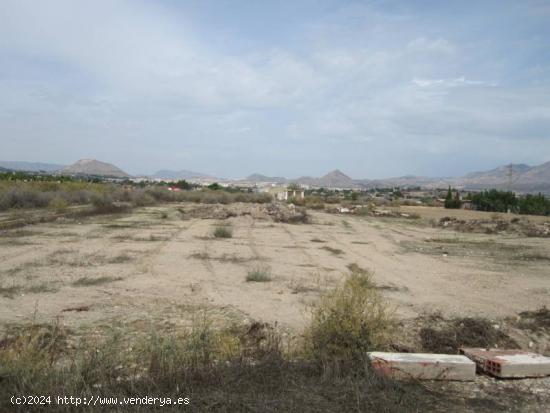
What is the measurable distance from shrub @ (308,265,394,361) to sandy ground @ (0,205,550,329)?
2276 mm

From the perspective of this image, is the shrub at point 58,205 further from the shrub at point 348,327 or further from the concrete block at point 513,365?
the concrete block at point 513,365

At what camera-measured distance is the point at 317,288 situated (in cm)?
1411

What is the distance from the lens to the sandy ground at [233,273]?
37.6 feet

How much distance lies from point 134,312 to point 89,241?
1325cm

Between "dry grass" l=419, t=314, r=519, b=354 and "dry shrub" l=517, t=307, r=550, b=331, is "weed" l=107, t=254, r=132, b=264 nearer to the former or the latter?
"dry grass" l=419, t=314, r=519, b=354

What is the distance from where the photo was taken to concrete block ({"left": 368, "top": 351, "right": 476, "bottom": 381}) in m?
6.94

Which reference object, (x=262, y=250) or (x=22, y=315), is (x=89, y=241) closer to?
(x=262, y=250)

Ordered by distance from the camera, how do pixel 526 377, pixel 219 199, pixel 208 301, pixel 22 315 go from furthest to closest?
pixel 219 199
pixel 208 301
pixel 22 315
pixel 526 377

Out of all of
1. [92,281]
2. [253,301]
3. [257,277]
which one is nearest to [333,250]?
[257,277]

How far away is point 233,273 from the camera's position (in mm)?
16281

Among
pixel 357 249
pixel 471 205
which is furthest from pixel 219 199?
pixel 357 249

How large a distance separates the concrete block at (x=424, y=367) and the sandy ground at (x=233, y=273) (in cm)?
319

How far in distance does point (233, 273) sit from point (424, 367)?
9.84 meters

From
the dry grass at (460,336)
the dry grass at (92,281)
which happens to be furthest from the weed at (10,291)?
the dry grass at (460,336)
